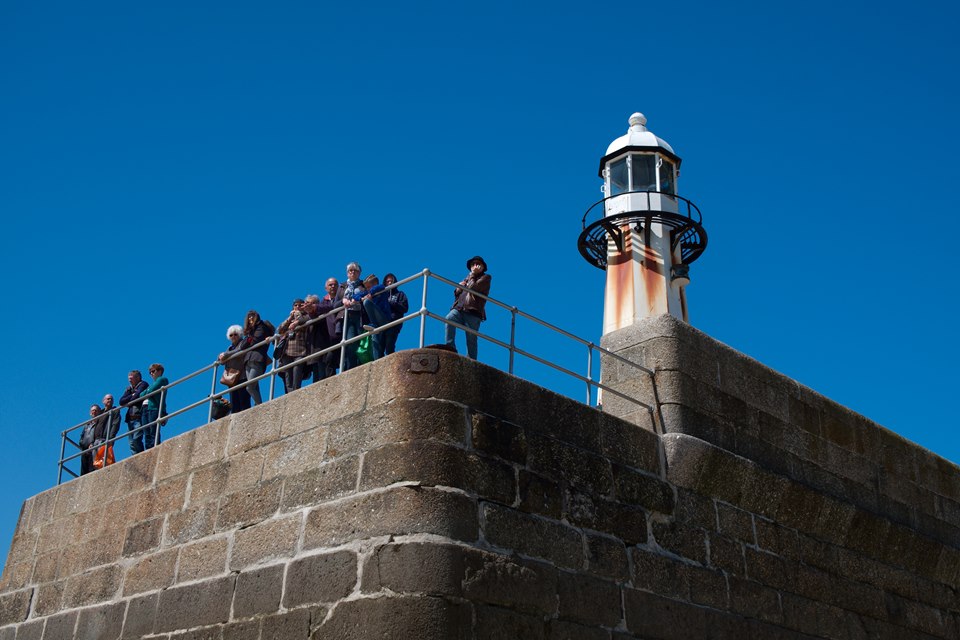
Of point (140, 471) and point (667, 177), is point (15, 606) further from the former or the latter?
point (667, 177)

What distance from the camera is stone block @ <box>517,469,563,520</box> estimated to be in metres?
7.92

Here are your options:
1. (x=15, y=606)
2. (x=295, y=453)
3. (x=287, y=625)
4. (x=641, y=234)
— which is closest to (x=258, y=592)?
(x=287, y=625)

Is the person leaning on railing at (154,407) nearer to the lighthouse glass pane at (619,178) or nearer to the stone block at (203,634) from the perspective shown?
the stone block at (203,634)

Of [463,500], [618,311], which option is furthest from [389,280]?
[618,311]

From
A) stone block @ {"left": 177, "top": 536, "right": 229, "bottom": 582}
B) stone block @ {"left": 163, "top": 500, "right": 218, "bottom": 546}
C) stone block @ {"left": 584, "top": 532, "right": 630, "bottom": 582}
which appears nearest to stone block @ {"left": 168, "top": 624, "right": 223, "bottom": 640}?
stone block @ {"left": 177, "top": 536, "right": 229, "bottom": 582}

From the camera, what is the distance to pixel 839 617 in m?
9.98

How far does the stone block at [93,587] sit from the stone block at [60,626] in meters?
0.09

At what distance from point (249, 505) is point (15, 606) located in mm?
4196

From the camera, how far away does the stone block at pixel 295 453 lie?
825 centimetres

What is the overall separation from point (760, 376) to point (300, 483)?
4.48m

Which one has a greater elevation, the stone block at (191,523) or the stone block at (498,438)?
the stone block at (498,438)

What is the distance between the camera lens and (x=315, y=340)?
10117 mm

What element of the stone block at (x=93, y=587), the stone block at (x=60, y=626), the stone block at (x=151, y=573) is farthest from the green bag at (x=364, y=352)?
the stone block at (x=60, y=626)

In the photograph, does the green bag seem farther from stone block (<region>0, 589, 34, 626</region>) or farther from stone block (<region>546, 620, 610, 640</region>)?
stone block (<region>0, 589, 34, 626</region>)
